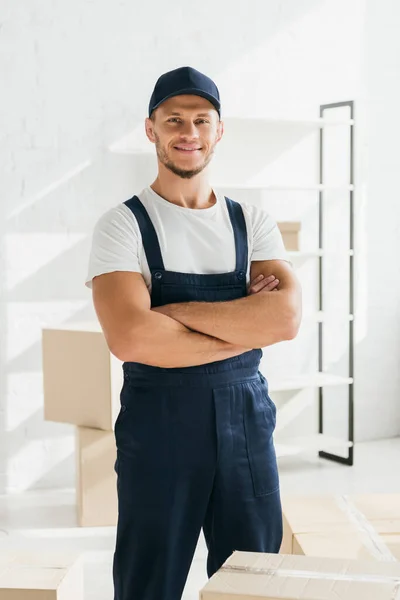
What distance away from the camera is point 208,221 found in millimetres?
2062

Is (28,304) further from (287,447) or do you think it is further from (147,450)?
(147,450)

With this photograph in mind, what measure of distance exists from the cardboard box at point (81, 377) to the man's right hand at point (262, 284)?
5.15 ft

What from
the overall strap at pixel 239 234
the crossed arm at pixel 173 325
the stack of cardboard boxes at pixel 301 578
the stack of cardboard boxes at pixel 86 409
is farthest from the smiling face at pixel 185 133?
the stack of cardboard boxes at pixel 86 409

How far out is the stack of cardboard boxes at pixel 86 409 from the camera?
3.69 metres

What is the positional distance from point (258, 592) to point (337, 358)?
12.4 feet

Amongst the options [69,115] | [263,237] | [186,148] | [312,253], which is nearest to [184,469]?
[263,237]

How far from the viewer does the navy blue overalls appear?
75.4 inches

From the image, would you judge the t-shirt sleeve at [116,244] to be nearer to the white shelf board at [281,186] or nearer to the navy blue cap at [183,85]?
the navy blue cap at [183,85]

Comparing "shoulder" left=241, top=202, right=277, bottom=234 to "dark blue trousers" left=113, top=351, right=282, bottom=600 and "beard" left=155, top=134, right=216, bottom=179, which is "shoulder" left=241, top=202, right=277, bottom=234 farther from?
"dark blue trousers" left=113, top=351, right=282, bottom=600

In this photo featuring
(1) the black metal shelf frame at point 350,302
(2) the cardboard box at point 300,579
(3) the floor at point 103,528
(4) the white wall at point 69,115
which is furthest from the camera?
(1) the black metal shelf frame at point 350,302

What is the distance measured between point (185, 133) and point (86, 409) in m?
1.97

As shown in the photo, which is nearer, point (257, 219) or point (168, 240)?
point (168, 240)

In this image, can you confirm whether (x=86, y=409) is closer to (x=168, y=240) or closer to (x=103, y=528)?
(x=103, y=528)

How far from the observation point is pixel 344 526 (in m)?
2.49
